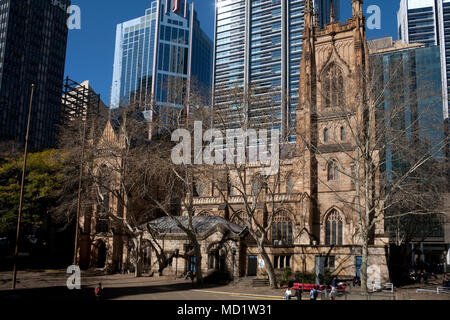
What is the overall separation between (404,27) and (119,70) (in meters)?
133

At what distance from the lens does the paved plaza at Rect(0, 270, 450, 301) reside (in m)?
22.4

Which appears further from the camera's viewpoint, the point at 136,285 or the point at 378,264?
the point at 378,264

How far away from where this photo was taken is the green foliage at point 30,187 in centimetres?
3581

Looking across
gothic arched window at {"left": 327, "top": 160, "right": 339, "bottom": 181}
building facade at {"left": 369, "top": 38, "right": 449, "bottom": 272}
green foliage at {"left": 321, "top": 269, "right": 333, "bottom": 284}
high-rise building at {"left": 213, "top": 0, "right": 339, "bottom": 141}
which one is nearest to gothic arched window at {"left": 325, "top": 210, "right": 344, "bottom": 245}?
gothic arched window at {"left": 327, "top": 160, "right": 339, "bottom": 181}

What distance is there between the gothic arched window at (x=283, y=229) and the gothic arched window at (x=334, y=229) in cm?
419

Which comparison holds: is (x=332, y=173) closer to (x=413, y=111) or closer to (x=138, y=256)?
(x=413, y=111)

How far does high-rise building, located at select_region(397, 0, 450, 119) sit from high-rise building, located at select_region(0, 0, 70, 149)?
14164 cm

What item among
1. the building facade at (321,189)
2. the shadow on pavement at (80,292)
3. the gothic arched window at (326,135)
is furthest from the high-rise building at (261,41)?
the shadow on pavement at (80,292)

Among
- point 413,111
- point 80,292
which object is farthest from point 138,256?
point 413,111

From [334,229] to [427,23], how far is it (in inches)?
6668

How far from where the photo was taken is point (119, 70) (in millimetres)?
182000

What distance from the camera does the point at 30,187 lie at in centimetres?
3734
